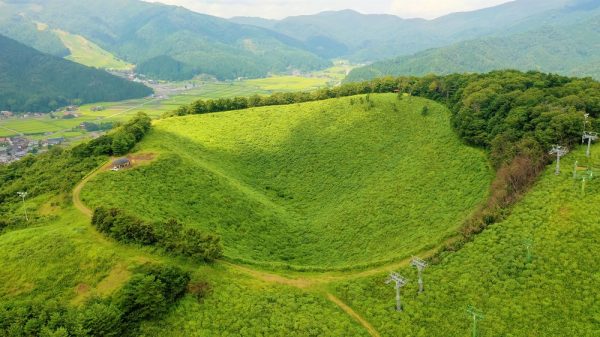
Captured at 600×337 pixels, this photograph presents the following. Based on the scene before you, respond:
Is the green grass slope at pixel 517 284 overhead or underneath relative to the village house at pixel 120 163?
underneath

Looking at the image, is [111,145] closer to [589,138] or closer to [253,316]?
[253,316]

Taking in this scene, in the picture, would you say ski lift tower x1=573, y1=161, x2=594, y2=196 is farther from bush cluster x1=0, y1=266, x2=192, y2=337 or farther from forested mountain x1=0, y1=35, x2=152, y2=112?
forested mountain x1=0, y1=35, x2=152, y2=112

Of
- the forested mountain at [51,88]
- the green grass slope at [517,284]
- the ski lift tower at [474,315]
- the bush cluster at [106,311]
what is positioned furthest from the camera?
the forested mountain at [51,88]

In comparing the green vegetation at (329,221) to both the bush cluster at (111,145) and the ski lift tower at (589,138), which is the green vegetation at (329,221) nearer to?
the bush cluster at (111,145)

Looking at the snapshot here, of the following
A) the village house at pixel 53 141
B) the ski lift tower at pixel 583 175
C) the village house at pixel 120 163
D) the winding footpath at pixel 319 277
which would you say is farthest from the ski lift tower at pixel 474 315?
the village house at pixel 53 141

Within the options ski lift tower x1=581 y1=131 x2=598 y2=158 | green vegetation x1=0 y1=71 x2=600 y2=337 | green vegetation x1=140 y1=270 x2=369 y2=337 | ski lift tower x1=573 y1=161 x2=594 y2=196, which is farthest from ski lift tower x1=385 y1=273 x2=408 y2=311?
ski lift tower x1=581 y1=131 x2=598 y2=158

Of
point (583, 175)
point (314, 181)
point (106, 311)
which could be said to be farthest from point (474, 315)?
point (314, 181)
